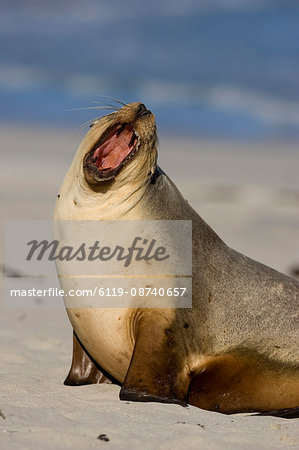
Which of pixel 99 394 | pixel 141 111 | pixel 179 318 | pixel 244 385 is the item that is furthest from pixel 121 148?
pixel 244 385

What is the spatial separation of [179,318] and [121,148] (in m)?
1.25

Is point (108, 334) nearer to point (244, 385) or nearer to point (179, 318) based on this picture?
point (179, 318)

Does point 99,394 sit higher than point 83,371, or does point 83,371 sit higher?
point 83,371

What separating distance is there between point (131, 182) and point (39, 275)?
5.51m

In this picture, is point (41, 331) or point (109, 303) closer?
point (109, 303)

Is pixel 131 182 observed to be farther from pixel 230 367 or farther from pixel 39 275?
pixel 39 275

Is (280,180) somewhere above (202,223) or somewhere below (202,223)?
above

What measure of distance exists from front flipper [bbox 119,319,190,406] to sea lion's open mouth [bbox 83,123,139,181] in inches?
44.2

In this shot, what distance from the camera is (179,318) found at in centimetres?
512

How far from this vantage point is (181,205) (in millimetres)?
5605

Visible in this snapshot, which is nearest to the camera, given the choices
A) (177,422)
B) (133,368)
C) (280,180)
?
(177,422)

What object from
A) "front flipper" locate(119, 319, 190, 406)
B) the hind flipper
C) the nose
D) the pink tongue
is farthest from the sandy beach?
the nose

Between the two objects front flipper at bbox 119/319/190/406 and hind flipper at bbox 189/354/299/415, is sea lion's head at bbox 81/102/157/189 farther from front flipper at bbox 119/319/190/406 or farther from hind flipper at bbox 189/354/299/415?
hind flipper at bbox 189/354/299/415

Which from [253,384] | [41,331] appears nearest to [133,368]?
[253,384]
